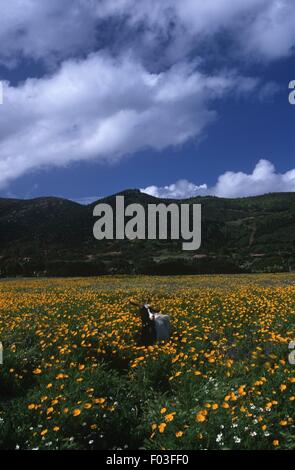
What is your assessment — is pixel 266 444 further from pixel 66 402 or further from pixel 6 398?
pixel 6 398

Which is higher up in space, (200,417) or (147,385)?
(200,417)

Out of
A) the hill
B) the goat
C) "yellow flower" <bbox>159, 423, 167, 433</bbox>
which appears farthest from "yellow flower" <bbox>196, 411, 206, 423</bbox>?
the hill

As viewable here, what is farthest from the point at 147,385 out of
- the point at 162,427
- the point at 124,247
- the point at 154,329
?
the point at 124,247

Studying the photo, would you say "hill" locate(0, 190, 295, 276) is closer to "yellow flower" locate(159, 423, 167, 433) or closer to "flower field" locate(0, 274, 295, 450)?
"flower field" locate(0, 274, 295, 450)

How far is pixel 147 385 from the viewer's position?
767 centimetres

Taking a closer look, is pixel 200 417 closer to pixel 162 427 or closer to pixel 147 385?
pixel 162 427

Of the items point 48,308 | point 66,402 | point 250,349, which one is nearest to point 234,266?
point 48,308

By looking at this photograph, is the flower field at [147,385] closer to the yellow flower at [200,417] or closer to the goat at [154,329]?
the yellow flower at [200,417]

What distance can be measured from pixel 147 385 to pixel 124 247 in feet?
274

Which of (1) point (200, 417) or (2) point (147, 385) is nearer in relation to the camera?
(1) point (200, 417)

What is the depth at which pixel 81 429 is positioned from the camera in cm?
587

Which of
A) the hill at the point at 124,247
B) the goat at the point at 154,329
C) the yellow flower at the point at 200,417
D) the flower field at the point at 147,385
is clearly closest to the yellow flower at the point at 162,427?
the flower field at the point at 147,385

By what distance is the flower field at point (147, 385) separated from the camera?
5543mm
